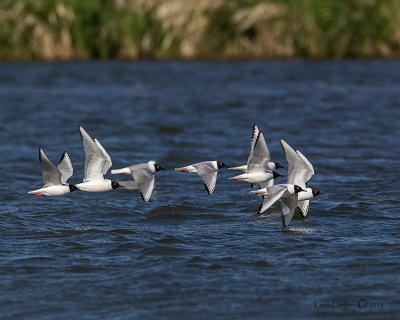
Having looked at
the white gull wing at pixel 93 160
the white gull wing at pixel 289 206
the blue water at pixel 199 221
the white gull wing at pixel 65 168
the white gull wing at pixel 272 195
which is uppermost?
the white gull wing at pixel 93 160

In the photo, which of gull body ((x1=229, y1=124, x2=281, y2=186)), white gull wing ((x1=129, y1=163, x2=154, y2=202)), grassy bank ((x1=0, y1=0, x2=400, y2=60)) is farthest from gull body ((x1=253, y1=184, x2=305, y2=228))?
grassy bank ((x1=0, y1=0, x2=400, y2=60))

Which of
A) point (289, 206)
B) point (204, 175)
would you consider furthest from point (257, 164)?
point (289, 206)

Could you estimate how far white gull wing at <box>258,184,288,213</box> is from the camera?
9.60 metres

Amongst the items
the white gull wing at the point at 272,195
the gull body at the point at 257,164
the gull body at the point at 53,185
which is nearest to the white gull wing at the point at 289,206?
the white gull wing at the point at 272,195

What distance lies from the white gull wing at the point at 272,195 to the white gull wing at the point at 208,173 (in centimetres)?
64

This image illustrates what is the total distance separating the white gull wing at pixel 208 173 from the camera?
10.1 m

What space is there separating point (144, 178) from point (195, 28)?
18.6 m

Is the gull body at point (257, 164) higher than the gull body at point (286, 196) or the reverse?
higher

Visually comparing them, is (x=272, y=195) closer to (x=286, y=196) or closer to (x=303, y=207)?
(x=286, y=196)

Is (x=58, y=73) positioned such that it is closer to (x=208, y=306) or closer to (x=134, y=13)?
(x=134, y=13)

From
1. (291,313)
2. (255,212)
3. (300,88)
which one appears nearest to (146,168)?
(255,212)

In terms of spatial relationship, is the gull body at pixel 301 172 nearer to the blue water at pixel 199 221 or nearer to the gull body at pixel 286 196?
the gull body at pixel 286 196

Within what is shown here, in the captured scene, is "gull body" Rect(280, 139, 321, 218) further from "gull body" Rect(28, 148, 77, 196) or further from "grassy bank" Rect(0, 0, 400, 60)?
"grassy bank" Rect(0, 0, 400, 60)

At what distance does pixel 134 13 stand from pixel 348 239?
19.3m
